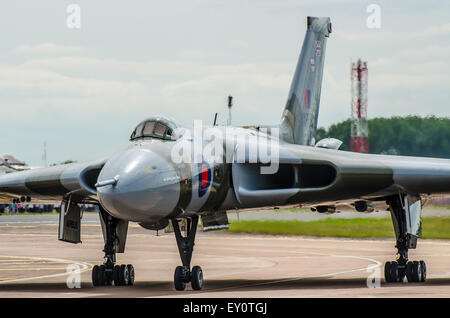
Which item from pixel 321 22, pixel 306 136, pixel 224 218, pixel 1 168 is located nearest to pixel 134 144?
pixel 224 218

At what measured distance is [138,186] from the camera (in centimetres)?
1738

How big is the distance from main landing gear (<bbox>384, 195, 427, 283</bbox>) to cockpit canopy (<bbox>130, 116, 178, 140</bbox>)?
6120mm

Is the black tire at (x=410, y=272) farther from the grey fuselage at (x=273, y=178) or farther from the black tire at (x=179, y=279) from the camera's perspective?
the black tire at (x=179, y=279)

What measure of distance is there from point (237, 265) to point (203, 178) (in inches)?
437

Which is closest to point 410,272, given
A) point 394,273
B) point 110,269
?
point 394,273

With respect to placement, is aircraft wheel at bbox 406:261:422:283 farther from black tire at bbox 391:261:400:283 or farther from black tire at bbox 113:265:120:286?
black tire at bbox 113:265:120:286

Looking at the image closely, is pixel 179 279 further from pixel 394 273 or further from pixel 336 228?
pixel 336 228

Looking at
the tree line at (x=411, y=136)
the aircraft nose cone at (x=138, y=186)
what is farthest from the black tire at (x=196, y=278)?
the tree line at (x=411, y=136)

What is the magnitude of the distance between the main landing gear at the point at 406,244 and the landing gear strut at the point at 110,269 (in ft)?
20.1

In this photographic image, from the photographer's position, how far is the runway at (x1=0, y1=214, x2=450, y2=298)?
19.8m

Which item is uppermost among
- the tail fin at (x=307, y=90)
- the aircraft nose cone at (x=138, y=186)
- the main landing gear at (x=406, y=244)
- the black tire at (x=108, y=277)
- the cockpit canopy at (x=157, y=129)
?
the tail fin at (x=307, y=90)

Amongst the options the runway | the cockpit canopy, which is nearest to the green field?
the runway

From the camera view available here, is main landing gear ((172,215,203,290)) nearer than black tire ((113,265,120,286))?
Yes

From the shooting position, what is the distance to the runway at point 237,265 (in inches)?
780
